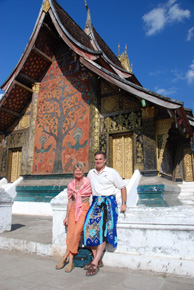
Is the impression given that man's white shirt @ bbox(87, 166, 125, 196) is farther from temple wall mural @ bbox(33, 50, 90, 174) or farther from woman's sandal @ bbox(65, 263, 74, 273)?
temple wall mural @ bbox(33, 50, 90, 174)

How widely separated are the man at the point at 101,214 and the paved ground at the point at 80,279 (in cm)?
20

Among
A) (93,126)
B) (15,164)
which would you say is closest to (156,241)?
(93,126)

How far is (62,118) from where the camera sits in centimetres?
830

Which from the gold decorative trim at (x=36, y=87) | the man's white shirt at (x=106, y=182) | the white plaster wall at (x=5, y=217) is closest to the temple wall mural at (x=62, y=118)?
the gold decorative trim at (x=36, y=87)

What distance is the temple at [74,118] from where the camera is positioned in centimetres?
666

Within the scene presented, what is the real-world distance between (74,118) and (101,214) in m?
5.74

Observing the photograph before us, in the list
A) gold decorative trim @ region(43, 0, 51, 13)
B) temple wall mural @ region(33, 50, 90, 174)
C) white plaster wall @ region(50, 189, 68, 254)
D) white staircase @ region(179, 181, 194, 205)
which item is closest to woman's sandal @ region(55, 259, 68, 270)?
white plaster wall @ region(50, 189, 68, 254)

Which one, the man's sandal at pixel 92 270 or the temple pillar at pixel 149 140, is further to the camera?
the temple pillar at pixel 149 140

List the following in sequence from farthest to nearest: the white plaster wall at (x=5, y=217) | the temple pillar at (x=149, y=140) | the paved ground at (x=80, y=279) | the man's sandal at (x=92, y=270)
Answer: the temple pillar at (x=149, y=140), the white plaster wall at (x=5, y=217), the man's sandal at (x=92, y=270), the paved ground at (x=80, y=279)

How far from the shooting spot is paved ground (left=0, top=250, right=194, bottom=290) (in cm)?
204

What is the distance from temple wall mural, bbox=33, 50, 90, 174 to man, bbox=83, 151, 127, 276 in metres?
4.68

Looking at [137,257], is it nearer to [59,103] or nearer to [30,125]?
[59,103]

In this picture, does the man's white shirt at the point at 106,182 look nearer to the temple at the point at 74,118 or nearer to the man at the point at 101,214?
the man at the point at 101,214

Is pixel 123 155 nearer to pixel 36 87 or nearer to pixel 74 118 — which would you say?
pixel 74 118
